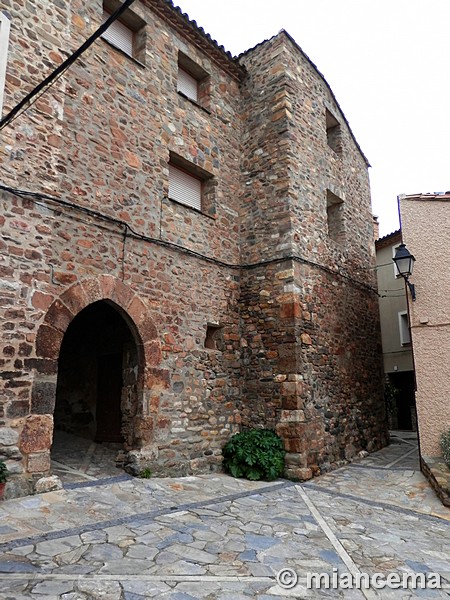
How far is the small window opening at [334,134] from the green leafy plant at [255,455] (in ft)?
22.0

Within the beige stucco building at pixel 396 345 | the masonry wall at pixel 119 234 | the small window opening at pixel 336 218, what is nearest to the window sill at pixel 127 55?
the masonry wall at pixel 119 234

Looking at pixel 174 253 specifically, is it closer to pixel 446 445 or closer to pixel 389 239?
pixel 446 445

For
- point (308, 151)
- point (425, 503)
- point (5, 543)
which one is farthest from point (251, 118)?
point (5, 543)

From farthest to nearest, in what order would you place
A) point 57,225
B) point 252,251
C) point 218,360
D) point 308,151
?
point 308,151 < point 252,251 < point 218,360 < point 57,225

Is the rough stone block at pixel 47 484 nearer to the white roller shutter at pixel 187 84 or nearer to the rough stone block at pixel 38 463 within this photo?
the rough stone block at pixel 38 463

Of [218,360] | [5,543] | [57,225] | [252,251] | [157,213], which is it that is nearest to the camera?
[5,543]

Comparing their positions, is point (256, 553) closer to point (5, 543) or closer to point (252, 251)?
point (5, 543)

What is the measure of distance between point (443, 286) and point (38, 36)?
21.9 ft

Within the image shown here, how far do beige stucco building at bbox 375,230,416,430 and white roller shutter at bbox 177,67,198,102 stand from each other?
8785 mm

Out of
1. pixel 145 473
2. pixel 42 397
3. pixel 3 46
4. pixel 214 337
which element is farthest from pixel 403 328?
pixel 3 46

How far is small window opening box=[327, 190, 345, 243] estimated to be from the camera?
9.77 meters

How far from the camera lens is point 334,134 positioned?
1062 cm

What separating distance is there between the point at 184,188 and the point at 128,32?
2.60 m

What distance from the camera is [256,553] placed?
3848 millimetres
